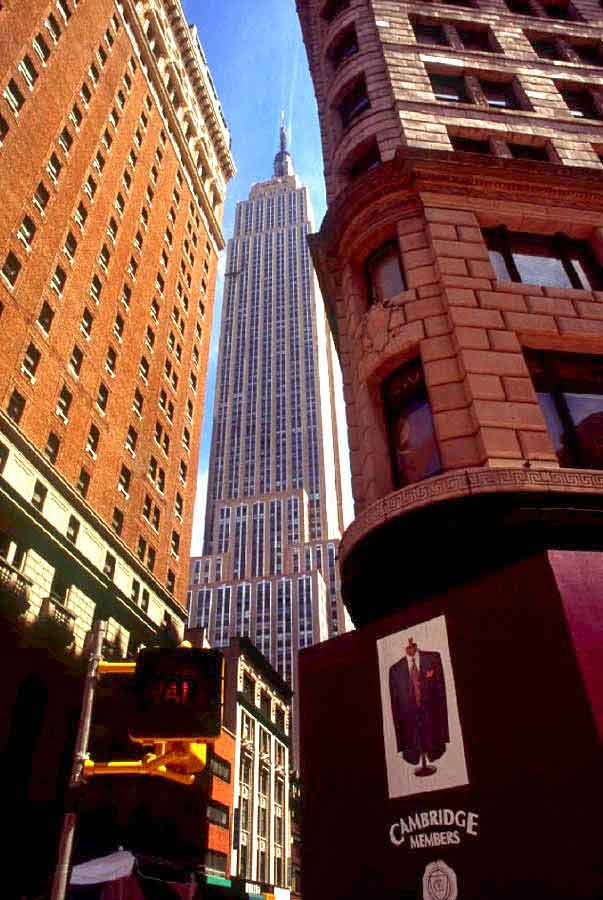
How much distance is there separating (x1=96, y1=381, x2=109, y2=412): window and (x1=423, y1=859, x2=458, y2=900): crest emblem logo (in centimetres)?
3584

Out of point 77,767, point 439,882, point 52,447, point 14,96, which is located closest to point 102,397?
point 52,447

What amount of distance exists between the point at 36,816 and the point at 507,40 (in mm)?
36564

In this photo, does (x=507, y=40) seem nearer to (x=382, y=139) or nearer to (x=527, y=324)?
(x=382, y=139)

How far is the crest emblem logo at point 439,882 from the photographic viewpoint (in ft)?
25.0

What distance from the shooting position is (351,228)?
17.8 metres

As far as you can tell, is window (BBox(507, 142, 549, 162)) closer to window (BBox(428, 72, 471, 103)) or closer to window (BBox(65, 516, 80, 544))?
window (BBox(428, 72, 471, 103))

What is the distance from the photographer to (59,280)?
38.2m

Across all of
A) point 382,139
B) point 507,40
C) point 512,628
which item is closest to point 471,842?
point 512,628

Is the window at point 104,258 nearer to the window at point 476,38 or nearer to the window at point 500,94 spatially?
the window at point 476,38

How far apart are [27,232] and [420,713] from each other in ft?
115

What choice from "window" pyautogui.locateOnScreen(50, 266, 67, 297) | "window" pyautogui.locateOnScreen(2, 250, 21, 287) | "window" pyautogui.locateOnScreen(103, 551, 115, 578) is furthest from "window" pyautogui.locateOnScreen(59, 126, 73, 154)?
"window" pyautogui.locateOnScreen(103, 551, 115, 578)

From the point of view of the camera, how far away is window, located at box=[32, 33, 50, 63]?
39375mm

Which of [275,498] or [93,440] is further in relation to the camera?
Answer: [275,498]

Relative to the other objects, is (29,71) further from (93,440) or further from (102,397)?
(93,440)
